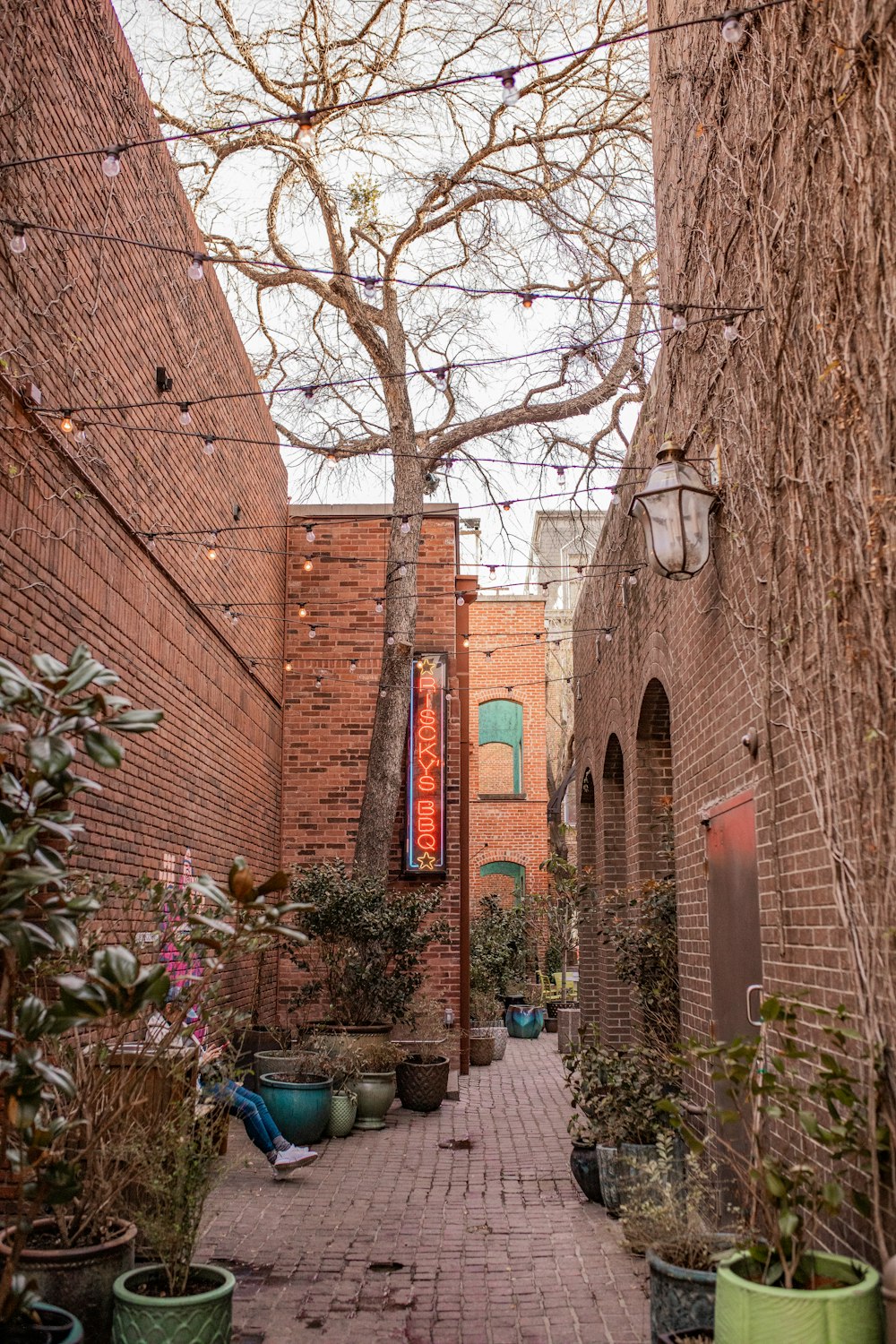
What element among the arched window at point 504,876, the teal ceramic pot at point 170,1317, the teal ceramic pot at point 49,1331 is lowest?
the teal ceramic pot at point 170,1317

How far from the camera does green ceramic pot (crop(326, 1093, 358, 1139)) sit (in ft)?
29.0

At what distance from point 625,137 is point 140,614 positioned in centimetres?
798

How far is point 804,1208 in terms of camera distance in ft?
10.8

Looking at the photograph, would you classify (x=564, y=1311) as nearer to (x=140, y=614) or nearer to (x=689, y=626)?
(x=689, y=626)

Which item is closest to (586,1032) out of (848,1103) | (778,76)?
(848,1103)

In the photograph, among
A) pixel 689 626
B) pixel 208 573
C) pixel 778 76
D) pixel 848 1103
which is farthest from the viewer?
pixel 208 573

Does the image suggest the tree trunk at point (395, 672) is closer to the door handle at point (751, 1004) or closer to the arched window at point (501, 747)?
the door handle at point (751, 1004)

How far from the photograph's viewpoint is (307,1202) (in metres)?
6.62

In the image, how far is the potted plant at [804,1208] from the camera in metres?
2.78

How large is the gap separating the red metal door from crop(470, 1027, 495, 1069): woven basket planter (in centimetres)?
796

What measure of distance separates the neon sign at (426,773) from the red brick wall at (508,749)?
27.1 feet

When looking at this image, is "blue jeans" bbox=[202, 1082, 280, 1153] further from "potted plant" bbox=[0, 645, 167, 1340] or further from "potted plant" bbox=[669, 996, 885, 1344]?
"potted plant" bbox=[669, 996, 885, 1344]

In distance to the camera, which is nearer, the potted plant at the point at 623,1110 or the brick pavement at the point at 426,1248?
the brick pavement at the point at 426,1248

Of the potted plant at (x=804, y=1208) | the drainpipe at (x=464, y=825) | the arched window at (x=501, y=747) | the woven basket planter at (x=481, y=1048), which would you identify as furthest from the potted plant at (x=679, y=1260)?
the arched window at (x=501, y=747)
